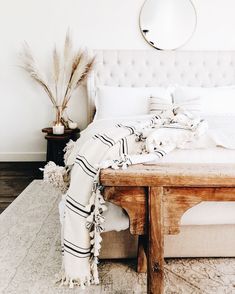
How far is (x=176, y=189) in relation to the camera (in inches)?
61.4

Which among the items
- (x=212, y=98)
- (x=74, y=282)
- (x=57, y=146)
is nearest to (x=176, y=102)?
(x=212, y=98)

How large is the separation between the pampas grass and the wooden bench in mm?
2624

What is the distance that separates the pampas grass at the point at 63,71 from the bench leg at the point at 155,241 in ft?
8.85

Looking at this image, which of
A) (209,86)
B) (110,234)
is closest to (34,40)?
(209,86)

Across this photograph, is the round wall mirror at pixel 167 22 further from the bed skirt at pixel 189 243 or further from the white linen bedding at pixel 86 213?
the bed skirt at pixel 189 243

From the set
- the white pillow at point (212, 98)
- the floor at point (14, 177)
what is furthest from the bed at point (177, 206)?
the white pillow at point (212, 98)

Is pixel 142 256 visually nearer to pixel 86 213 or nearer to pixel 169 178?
pixel 86 213

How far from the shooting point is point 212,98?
350 centimetres

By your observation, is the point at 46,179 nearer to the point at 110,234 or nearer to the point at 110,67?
the point at 110,234

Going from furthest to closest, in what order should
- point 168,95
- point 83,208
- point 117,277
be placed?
point 168,95
point 117,277
point 83,208

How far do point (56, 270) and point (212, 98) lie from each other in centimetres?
226

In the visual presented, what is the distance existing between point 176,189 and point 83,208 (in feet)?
1.60

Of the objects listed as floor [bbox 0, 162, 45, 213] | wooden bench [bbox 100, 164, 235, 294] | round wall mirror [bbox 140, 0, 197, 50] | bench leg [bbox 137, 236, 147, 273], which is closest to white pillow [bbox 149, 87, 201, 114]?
round wall mirror [bbox 140, 0, 197, 50]

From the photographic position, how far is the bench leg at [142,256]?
1882mm
